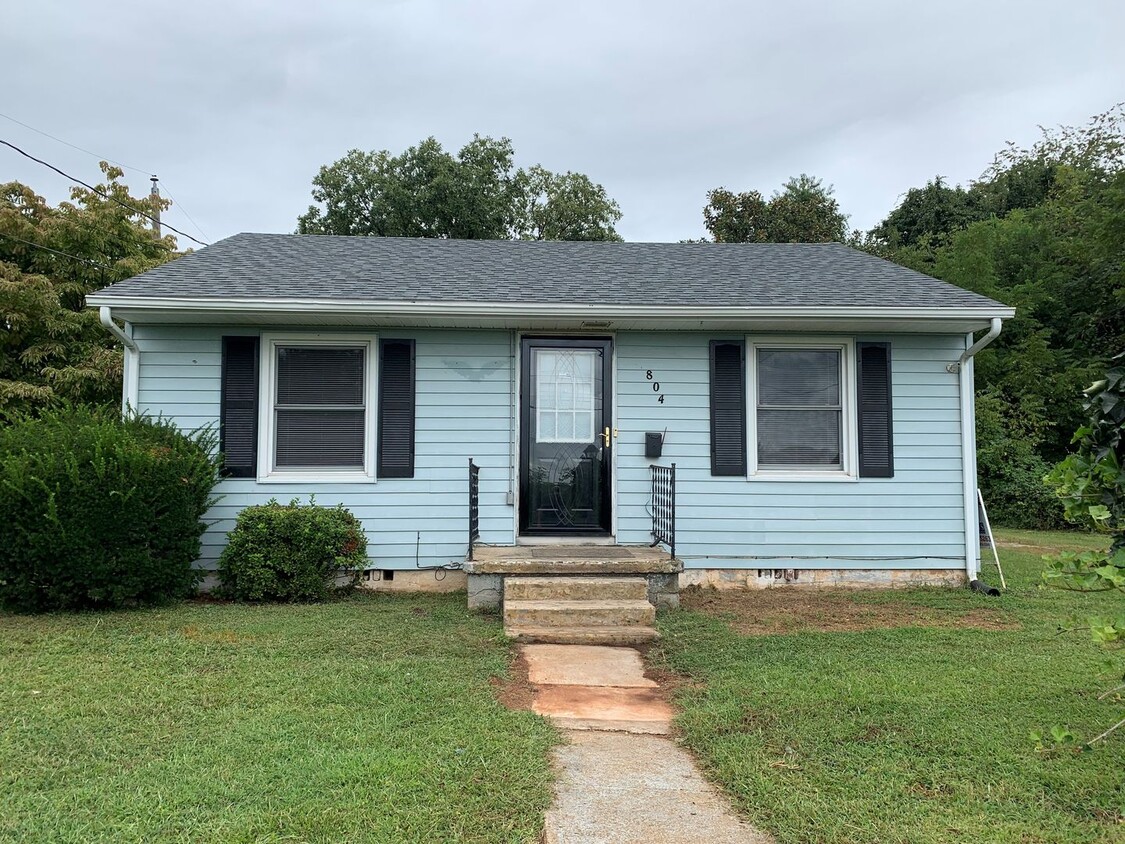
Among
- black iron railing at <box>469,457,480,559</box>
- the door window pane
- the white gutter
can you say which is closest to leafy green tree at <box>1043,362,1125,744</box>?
black iron railing at <box>469,457,480,559</box>

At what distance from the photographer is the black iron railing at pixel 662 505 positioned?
19.3 feet

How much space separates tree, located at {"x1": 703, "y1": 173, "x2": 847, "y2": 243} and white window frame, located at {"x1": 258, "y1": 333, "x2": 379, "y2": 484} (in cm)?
1605

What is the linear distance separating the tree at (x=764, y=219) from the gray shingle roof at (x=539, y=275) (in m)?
12.4

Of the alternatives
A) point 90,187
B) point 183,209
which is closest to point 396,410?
point 90,187

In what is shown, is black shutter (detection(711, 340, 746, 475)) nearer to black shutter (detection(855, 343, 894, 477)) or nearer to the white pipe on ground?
black shutter (detection(855, 343, 894, 477))

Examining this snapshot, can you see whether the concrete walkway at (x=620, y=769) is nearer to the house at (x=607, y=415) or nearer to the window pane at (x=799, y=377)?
the house at (x=607, y=415)

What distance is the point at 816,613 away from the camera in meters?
5.37

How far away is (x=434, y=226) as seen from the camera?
2197 cm

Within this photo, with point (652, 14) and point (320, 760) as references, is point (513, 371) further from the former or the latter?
point (652, 14)

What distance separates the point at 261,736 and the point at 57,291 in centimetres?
1135

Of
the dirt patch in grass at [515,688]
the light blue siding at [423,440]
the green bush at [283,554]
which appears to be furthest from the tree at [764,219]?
the dirt patch in grass at [515,688]

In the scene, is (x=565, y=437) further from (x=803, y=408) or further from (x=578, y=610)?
(x=803, y=408)

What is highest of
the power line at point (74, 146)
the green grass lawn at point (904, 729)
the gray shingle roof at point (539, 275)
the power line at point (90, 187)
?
the power line at point (74, 146)

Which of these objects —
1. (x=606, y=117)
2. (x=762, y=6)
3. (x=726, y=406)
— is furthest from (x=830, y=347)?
(x=606, y=117)
